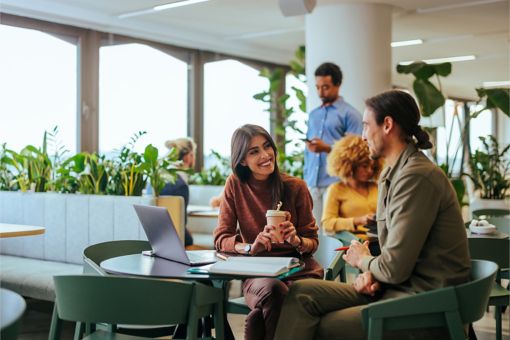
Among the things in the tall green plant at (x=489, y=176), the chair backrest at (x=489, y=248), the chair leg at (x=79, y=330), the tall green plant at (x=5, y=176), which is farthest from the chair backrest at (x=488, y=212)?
the tall green plant at (x=5, y=176)

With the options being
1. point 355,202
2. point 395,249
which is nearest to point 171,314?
point 395,249

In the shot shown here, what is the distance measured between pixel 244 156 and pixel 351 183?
5.02 ft

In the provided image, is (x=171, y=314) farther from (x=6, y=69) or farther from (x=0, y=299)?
(x=6, y=69)

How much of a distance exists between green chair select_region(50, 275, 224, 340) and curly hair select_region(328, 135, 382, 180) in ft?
8.05

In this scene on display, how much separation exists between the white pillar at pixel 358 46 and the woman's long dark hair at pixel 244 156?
4.43 m

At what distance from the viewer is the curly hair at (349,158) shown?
14.8 ft

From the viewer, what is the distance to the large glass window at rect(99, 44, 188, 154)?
866 centimetres

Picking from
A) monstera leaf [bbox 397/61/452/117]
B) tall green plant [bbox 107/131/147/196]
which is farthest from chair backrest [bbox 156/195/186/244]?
monstera leaf [bbox 397/61/452/117]

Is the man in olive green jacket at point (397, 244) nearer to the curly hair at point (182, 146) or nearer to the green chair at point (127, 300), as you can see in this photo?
the green chair at point (127, 300)

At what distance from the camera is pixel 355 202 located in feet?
14.8

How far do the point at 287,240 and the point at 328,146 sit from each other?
3081 millimetres

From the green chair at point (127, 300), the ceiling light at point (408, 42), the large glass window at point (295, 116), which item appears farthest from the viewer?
the ceiling light at point (408, 42)

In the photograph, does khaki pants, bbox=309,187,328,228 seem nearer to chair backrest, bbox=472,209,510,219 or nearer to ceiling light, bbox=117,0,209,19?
chair backrest, bbox=472,209,510,219

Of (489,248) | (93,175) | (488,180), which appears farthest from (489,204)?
(93,175)
